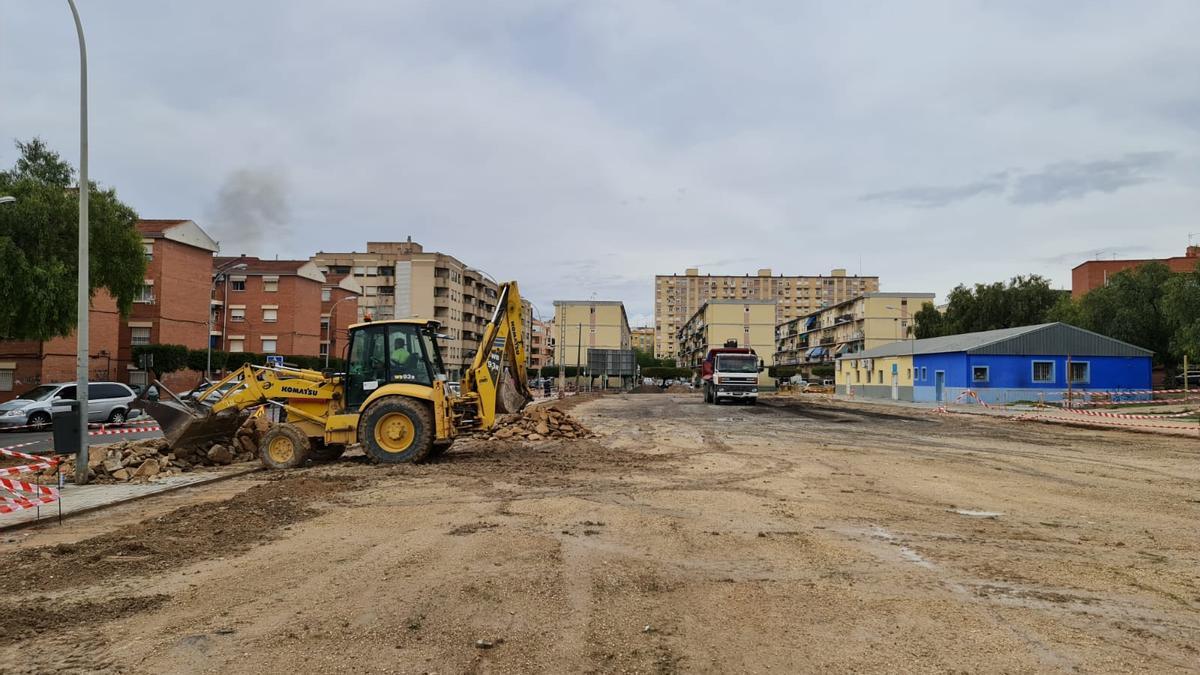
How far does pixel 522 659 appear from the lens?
14.2 ft

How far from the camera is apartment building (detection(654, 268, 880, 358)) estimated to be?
17038cm

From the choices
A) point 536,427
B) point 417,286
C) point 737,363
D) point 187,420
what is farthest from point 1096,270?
point 187,420

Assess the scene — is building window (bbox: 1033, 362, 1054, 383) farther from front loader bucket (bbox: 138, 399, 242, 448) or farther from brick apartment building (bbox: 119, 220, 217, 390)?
brick apartment building (bbox: 119, 220, 217, 390)

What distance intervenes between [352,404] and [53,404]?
16.3 metres

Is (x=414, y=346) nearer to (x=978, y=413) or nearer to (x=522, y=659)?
(x=522, y=659)

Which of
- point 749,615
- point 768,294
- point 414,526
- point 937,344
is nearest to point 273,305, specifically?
point 937,344

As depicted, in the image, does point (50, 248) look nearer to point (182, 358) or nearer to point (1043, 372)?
point (182, 358)

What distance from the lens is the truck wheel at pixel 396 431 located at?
43.1 feet

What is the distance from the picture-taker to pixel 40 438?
20.7 m

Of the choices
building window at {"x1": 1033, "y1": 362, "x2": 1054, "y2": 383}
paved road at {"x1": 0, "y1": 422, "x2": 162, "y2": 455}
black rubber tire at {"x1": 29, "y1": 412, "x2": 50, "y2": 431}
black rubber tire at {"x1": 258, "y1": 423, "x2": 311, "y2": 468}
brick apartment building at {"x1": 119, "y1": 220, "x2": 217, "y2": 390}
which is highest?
brick apartment building at {"x1": 119, "y1": 220, "x2": 217, "y2": 390}

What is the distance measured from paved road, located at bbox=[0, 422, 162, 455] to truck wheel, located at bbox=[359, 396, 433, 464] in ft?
30.2

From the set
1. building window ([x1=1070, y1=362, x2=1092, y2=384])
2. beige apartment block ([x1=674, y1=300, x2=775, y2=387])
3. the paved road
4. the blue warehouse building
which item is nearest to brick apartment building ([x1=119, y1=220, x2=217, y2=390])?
the paved road

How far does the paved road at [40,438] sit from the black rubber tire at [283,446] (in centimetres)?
755

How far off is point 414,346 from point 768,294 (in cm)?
16627
